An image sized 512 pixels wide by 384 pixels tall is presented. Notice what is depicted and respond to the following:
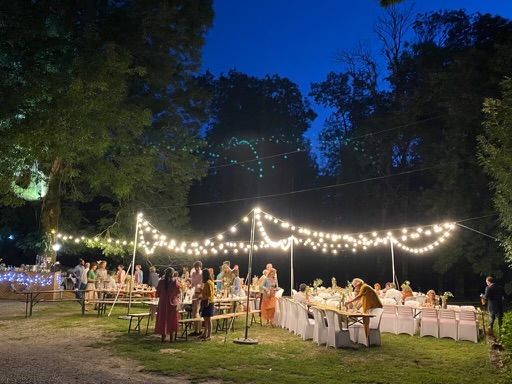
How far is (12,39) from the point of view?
1148cm

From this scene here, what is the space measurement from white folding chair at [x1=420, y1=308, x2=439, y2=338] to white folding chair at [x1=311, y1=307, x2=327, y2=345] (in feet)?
8.20

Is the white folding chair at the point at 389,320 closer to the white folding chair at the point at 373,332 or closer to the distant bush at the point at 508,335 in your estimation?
the white folding chair at the point at 373,332

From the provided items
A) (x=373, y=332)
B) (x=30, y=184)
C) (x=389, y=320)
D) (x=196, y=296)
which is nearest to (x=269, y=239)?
(x=389, y=320)

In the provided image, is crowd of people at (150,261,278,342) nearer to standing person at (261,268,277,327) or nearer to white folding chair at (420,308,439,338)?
standing person at (261,268,277,327)

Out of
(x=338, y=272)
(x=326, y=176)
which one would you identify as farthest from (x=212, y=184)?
(x=338, y=272)

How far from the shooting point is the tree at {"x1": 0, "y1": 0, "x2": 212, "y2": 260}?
38.2 ft

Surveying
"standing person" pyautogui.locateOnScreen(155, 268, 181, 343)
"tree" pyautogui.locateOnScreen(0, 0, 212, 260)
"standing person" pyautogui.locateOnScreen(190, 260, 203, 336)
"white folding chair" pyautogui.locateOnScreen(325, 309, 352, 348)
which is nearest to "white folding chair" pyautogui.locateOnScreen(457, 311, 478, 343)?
"white folding chair" pyautogui.locateOnScreen(325, 309, 352, 348)

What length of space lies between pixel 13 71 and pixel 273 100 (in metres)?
22.3

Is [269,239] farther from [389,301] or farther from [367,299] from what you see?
[367,299]

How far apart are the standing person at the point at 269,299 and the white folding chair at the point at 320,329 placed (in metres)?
2.56

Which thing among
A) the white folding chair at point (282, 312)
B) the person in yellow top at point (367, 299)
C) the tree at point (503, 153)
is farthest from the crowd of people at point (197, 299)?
the tree at point (503, 153)

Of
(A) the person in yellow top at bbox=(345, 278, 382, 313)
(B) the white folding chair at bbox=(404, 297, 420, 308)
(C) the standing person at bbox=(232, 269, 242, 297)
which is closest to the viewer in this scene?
(A) the person in yellow top at bbox=(345, 278, 382, 313)

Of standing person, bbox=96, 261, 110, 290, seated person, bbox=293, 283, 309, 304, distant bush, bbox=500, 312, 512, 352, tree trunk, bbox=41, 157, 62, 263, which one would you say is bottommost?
distant bush, bbox=500, 312, 512, 352

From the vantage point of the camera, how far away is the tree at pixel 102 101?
38.2ft
